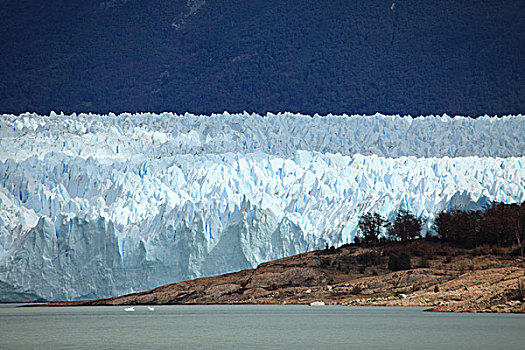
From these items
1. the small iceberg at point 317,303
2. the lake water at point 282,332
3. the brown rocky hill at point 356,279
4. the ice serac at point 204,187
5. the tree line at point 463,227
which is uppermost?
the ice serac at point 204,187

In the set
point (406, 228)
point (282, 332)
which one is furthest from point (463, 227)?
point (282, 332)

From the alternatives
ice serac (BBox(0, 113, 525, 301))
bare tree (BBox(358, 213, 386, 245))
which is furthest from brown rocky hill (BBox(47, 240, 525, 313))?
ice serac (BBox(0, 113, 525, 301))

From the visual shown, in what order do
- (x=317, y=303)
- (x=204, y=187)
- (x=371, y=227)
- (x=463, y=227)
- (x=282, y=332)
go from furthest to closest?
(x=204, y=187), (x=371, y=227), (x=463, y=227), (x=317, y=303), (x=282, y=332)

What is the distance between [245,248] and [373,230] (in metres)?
8.17

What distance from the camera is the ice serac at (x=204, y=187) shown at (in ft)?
166

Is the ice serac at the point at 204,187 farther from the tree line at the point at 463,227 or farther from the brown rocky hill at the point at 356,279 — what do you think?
the brown rocky hill at the point at 356,279

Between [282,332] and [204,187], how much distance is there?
107ft

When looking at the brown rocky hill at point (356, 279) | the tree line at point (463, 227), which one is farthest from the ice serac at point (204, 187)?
the brown rocky hill at point (356, 279)

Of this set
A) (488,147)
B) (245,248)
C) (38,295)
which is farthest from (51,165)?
(488,147)

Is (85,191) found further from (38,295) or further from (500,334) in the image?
(500,334)

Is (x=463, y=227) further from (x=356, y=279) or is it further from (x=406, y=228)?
(x=356, y=279)

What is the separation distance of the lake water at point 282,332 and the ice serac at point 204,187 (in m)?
19.4

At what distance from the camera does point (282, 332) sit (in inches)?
910

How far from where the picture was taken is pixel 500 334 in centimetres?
2033
